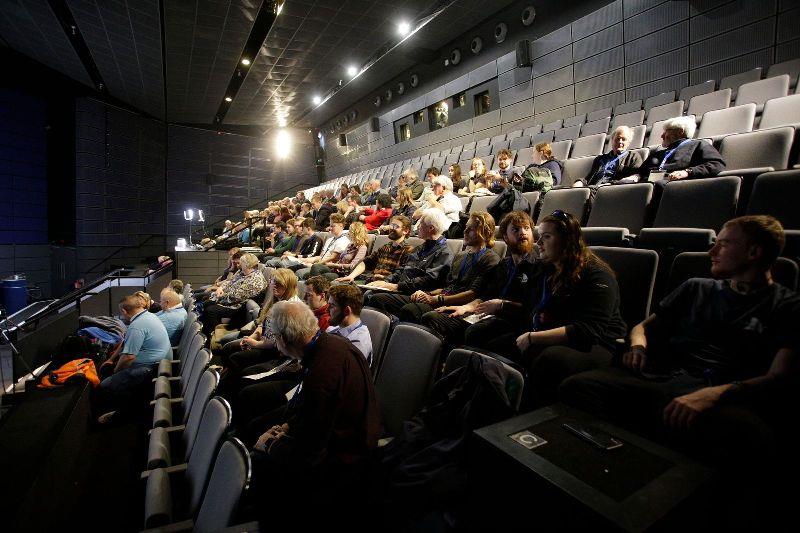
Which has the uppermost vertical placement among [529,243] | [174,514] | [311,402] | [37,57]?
[37,57]

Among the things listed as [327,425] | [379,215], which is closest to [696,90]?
[379,215]

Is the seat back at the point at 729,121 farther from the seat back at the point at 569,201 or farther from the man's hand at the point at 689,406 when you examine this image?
the man's hand at the point at 689,406

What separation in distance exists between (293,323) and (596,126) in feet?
16.4

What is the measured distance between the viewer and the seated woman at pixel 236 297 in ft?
12.3

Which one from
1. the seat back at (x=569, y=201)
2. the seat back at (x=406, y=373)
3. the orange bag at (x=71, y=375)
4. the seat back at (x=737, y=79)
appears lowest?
the orange bag at (x=71, y=375)

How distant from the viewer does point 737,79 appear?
431 cm

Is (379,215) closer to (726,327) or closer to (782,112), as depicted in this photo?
(782,112)

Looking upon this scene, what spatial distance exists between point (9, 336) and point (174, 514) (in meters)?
3.26

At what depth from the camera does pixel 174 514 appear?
5.33ft

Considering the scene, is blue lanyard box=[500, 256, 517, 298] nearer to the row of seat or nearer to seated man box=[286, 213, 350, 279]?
the row of seat

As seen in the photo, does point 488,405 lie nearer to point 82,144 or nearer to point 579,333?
point 579,333

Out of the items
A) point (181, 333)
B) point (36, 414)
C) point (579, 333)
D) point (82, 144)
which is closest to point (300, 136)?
point (82, 144)

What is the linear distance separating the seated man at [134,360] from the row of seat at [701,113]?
4496mm

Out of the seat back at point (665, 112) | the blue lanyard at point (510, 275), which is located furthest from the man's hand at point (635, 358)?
the seat back at point (665, 112)
